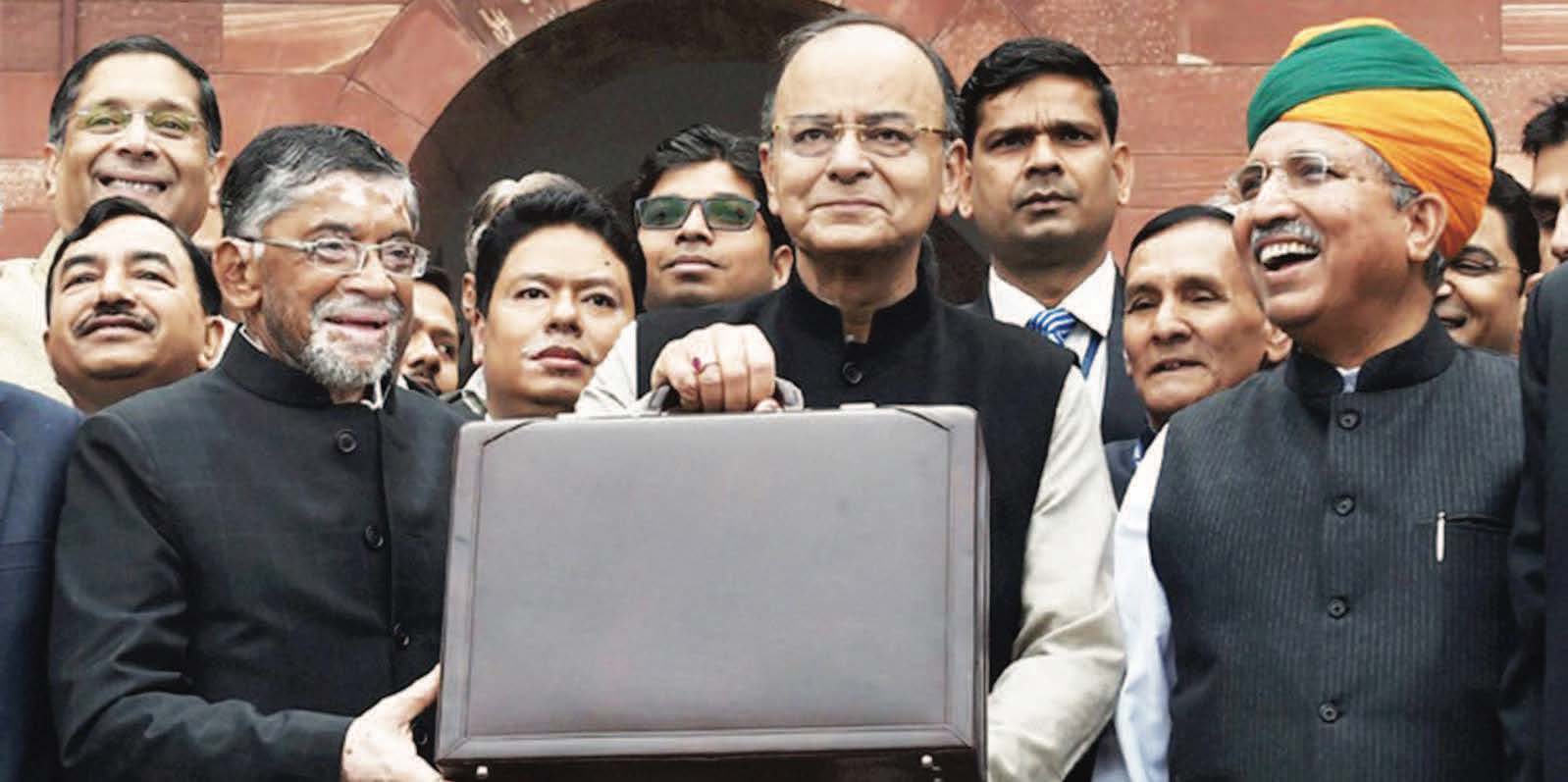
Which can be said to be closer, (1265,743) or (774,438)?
(774,438)

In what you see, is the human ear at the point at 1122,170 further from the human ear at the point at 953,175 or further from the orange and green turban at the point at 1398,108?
the orange and green turban at the point at 1398,108

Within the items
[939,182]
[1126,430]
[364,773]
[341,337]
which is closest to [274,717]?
[364,773]

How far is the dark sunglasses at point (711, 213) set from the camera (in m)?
6.38

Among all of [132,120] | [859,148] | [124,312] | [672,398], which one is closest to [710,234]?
[132,120]

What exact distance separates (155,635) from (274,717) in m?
0.22

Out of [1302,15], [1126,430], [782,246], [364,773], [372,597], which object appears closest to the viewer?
[364,773]

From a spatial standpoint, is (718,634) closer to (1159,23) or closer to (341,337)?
(341,337)

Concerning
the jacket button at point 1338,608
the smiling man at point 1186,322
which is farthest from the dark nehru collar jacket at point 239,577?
the smiling man at point 1186,322

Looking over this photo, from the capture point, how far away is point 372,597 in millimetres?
4375

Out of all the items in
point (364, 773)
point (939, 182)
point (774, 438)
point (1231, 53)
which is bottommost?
point (364, 773)

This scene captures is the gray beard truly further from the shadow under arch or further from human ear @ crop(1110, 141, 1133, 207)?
the shadow under arch

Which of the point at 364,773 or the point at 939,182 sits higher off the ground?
the point at 939,182

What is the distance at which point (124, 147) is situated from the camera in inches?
250

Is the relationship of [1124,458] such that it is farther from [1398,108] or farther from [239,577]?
[239,577]
